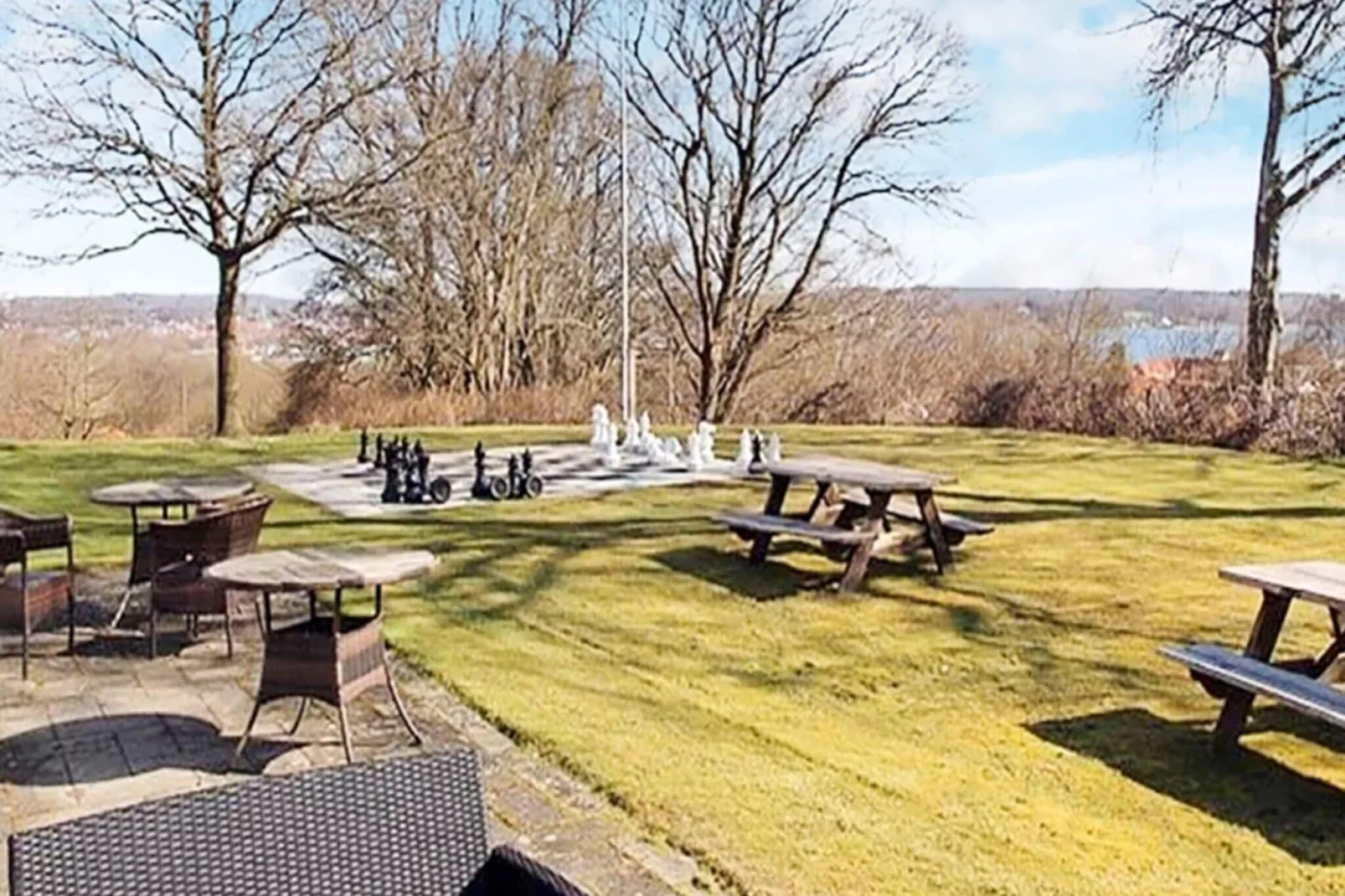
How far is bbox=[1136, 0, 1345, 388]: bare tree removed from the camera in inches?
336

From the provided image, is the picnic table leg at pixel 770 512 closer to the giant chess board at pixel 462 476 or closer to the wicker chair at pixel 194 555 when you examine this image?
the giant chess board at pixel 462 476

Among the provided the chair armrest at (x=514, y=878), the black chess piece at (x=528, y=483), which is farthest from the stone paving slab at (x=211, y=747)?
the black chess piece at (x=528, y=483)

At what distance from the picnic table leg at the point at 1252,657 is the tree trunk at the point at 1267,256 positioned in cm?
1079

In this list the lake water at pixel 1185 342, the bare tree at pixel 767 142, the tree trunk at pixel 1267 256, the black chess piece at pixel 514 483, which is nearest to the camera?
the black chess piece at pixel 514 483

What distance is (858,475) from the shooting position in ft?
20.3

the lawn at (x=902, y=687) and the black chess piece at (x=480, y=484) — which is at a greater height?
the black chess piece at (x=480, y=484)

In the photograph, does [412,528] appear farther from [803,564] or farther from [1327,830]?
[1327,830]

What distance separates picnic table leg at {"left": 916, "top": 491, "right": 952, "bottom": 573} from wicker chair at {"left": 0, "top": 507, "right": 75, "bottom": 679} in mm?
4063

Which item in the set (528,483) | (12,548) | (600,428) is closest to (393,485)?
(528,483)

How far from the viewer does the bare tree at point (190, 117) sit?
13.6 metres

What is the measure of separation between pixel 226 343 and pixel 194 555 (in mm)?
11039

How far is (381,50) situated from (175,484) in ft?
42.2

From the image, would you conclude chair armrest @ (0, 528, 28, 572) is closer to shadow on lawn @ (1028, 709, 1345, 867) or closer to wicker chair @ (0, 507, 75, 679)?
wicker chair @ (0, 507, 75, 679)

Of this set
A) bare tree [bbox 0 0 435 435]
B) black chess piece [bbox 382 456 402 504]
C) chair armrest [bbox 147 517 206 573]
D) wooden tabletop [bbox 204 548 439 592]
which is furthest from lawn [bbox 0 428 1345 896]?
bare tree [bbox 0 0 435 435]
